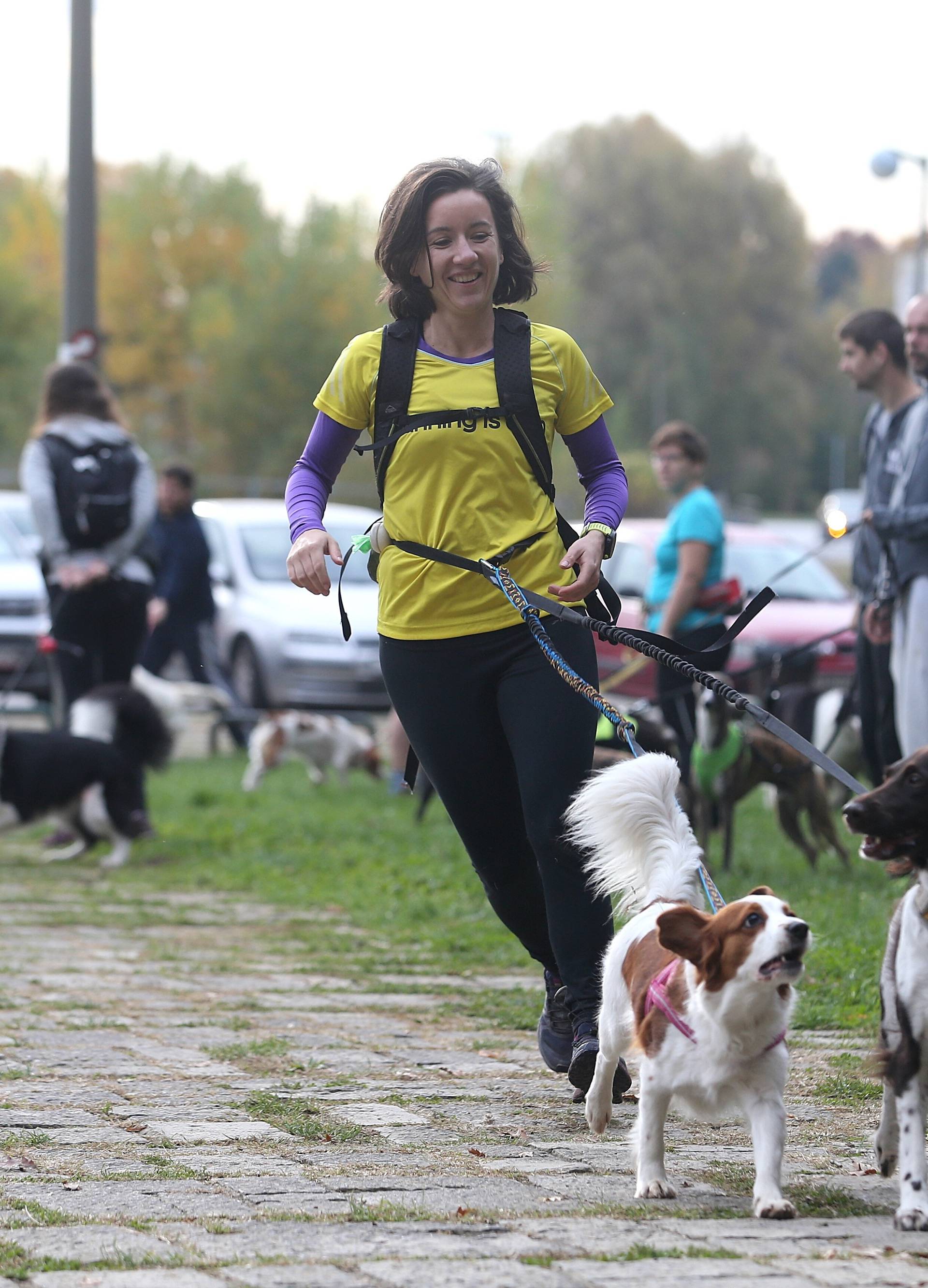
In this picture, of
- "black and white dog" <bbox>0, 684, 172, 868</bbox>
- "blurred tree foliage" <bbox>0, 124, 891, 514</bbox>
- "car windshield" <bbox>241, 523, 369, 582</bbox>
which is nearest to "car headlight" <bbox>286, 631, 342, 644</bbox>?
"car windshield" <bbox>241, 523, 369, 582</bbox>

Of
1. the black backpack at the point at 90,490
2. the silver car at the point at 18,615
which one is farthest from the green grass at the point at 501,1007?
the silver car at the point at 18,615

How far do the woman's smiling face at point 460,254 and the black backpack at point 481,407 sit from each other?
105 mm

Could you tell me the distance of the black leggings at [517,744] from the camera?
3850 millimetres

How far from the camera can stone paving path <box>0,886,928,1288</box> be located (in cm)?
265

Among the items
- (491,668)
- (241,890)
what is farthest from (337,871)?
(491,668)

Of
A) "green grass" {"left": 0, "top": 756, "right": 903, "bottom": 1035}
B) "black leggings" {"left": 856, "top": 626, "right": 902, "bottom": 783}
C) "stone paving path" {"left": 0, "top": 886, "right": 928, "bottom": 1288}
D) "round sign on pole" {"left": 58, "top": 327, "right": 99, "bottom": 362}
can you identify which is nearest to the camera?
"stone paving path" {"left": 0, "top": 886, "right": 928, "bottom": 1288}

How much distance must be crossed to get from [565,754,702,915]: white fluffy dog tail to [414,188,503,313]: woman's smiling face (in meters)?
1.15

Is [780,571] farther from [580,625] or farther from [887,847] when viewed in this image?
[887,847]

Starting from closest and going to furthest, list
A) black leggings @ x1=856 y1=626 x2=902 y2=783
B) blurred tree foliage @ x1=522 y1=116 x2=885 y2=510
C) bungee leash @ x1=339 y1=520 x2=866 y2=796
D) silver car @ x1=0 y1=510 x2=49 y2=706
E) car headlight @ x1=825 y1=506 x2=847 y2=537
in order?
1. bungee leash @ x1=339 y1=520 x2=866 y2=796
2. car headlight @ x1=825 y1=506 x2=847 y2=537
3. black leggings @ x1=856 y1=626 x2=902 y2=783
4. silver car @ x1=0 y1=510 x2=49 y2=706
5. blurred tree foliage @ x1=522 y1=116 x2=885 y2=510

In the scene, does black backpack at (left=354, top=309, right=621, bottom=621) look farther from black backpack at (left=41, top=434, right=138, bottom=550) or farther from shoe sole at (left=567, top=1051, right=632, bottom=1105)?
black backpack at (left=41, top=434, right=138, bottom=550)

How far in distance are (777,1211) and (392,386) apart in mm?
1987

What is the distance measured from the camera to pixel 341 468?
4.18m

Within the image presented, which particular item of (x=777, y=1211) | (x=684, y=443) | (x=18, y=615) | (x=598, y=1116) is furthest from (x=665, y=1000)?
(x=18, y=615)

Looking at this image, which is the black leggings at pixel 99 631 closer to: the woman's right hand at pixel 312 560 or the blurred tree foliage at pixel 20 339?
the woman's right hand at pixel 312 560
